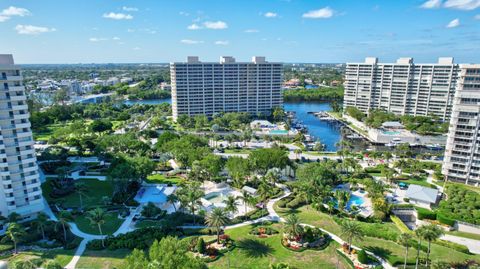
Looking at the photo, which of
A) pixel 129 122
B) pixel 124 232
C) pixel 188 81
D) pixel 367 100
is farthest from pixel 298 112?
pixel 124 232

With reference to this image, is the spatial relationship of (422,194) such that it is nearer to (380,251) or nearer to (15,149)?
(380,251)

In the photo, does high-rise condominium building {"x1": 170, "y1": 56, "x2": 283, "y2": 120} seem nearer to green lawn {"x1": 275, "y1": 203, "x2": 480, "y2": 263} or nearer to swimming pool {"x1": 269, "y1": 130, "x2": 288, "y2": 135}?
swimming pool {"x1": 269, "y1": 130, "x2": 288, "y2": 135}

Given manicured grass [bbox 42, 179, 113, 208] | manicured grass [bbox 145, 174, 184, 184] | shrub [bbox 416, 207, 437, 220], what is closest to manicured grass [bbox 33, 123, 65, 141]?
manicured grass [bbox 42, 179, 113, 208]

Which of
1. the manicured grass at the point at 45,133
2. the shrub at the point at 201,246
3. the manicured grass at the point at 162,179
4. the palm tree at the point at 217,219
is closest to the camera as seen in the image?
the shrub at the point at 201,246

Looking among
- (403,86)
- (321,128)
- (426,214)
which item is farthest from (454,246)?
(403,86)

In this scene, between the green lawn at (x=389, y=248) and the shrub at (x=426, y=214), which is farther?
the shrub at (x=426, y=214)

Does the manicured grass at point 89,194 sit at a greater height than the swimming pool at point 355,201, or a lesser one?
greater

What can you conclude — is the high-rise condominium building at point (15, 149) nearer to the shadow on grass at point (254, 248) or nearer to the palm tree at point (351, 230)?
the shadow on grass at point (254, 248)

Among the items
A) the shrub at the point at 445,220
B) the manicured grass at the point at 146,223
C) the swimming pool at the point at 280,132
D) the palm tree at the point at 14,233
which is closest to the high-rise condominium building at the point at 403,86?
the swimming pool at the point at 280,132
